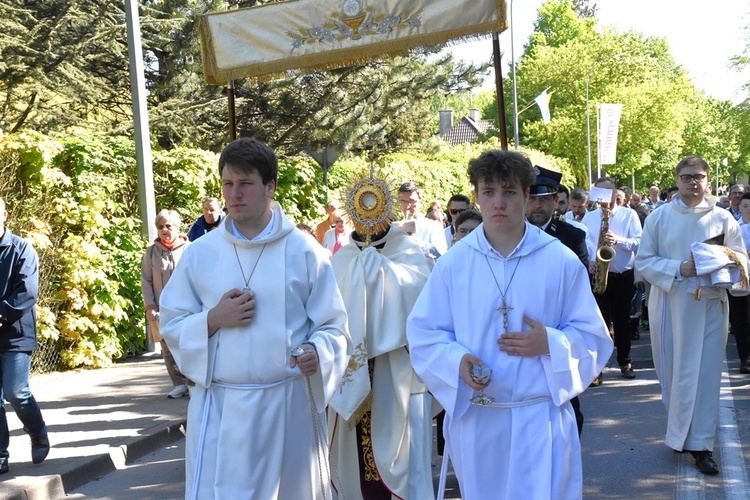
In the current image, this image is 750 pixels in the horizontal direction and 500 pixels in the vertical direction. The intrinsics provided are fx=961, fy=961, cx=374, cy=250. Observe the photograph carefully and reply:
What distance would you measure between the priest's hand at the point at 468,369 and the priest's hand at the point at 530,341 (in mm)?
140

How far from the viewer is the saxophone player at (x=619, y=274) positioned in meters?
10.8

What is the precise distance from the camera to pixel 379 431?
5.98 m

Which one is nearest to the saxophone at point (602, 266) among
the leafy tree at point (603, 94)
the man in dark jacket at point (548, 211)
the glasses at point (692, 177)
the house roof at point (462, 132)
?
the glasses at point (692, 177)

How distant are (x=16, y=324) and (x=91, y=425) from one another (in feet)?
7.04

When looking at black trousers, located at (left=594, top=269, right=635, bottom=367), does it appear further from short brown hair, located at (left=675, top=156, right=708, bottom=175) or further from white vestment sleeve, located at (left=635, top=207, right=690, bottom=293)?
short brown hair, located at (left=675, top=156, right=708, bottom=175)

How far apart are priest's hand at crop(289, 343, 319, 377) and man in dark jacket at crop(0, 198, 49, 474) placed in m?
3.64

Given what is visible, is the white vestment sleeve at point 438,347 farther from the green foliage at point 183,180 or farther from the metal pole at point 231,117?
the green foliage at point 183,180

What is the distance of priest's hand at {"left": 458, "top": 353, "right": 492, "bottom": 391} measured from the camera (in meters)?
3.72

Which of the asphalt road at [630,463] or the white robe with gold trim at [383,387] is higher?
the white robe with gold trim at [383,387]

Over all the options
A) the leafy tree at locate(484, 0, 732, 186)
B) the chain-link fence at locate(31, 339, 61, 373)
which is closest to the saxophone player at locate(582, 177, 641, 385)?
the chain-link fence at locate(31, 339, 61, 373)

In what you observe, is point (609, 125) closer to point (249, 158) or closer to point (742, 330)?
point (742, 330)

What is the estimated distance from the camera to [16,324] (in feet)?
22.7

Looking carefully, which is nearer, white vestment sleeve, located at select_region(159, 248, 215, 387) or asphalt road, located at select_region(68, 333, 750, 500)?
white vestment sleeve, located at select_region(159, 248, 215, 387)

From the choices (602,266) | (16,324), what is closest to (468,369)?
(16,324)
